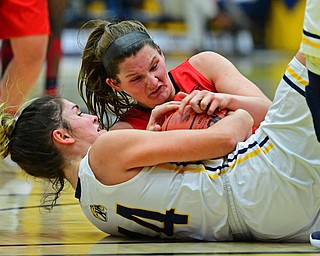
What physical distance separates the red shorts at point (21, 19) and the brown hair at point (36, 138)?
212 cm

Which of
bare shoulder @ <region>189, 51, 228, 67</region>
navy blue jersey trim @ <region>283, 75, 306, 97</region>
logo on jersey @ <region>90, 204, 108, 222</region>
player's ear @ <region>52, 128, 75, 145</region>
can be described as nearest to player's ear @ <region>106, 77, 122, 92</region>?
bare shoulder @ <region>189, 51, 228, 67</region>

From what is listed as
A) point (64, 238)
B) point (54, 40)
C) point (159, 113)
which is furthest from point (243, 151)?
point (54, 40)

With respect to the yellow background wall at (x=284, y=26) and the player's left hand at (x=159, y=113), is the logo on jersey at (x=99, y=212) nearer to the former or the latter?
the player's left hand at (x=159, y=113)

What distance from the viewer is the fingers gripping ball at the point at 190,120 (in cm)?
279

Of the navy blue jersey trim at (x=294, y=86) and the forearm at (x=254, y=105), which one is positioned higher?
the navy blue jersey trim at (x=294, y=86)

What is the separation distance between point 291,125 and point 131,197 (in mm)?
558

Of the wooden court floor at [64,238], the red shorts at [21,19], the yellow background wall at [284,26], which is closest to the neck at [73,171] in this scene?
the wooden court floor at [64,238]

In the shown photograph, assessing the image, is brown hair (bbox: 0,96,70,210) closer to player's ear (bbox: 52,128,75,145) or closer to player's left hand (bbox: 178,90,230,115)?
player's ear (bbox: 52,128,75,145)

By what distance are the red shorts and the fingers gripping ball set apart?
2351mm

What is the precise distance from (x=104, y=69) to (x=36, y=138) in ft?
1.84

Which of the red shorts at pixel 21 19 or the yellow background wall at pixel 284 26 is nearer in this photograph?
the red shorts at pixel 21 19

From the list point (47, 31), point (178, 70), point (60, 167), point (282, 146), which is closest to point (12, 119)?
point (60, 167)

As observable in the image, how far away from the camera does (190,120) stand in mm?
2816

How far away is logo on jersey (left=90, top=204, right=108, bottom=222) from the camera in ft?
9.22
